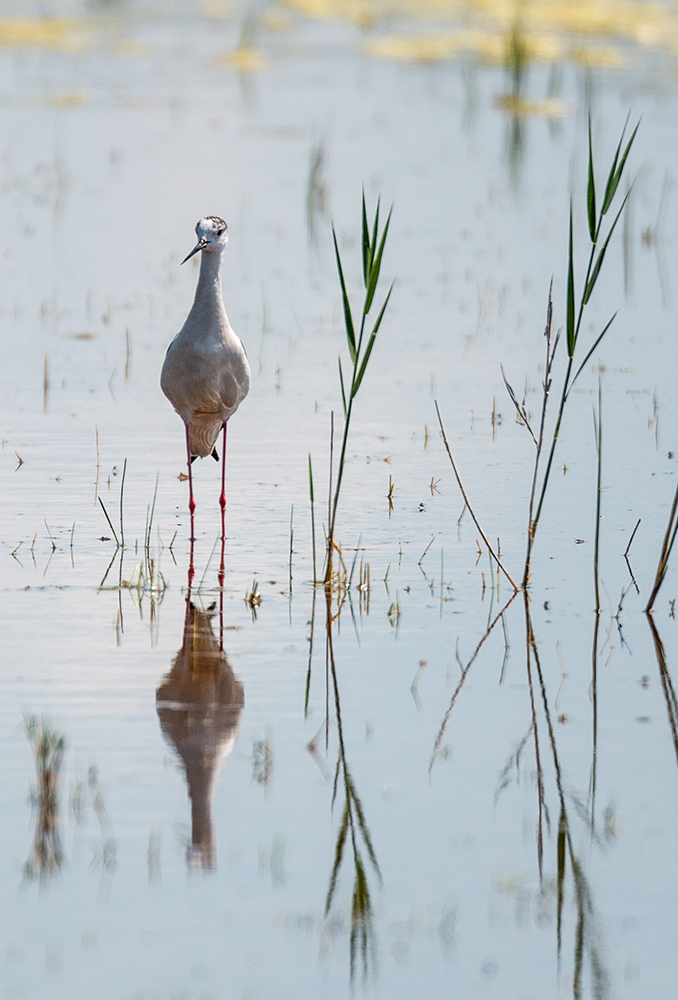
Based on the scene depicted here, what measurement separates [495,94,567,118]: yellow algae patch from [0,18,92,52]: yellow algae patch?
31.8ft

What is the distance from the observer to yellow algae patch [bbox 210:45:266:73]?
96.6 ft

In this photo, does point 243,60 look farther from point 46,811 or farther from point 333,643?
point 46,811

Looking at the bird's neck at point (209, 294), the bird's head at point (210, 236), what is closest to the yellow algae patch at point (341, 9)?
the bird's head at point (210, 236)

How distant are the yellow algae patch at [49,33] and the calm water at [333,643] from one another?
589 inches

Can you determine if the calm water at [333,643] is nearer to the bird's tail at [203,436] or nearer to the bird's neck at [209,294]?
the bird's tail at [203,436]

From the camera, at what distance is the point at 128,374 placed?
36.0ft

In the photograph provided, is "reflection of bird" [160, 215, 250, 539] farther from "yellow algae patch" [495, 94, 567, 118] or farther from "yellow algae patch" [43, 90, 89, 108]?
"yellow algae patch" [43, 90, 89, 108]

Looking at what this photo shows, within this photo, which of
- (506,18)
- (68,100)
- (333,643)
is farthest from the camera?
(506,18)

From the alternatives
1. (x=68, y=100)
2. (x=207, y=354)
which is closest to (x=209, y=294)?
(x=207, y=354)

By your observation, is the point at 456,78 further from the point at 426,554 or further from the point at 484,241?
the point at 426,554

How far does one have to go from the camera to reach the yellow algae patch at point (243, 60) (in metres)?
29.5

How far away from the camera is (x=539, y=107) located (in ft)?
80.3

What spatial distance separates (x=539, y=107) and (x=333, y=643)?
63.8 ft

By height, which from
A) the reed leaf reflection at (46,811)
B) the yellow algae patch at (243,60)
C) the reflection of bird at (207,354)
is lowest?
the reed leaf reflection at (46,811)
